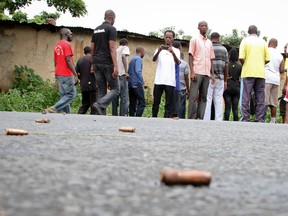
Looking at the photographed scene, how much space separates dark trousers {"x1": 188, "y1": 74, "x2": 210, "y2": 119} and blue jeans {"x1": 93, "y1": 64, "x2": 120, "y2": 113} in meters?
1.45

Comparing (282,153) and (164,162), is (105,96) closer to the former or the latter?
(282,153)

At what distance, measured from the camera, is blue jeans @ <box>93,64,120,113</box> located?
303 inches

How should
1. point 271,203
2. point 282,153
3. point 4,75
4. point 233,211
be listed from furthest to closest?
point 4,75 → point 282,153 → point 271,203 → point 233,211

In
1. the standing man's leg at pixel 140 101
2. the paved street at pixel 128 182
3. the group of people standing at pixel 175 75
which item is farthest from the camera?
the standing man's leg at pixel 140 101

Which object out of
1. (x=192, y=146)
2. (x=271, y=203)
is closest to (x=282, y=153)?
(x=192, y=146)

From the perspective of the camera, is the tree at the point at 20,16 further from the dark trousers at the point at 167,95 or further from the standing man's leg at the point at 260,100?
the standing man's leg at the point at 260,100

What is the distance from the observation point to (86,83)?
Result: 365 inches

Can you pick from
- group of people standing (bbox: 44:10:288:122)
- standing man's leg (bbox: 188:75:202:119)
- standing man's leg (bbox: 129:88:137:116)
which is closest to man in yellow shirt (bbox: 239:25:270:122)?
group of people standing (bbox: 44:10:288:122)

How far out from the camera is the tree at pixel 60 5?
17.8 m

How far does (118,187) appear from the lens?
1494 mm

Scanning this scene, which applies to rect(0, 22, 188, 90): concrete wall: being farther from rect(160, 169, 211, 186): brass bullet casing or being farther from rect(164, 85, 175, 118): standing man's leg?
rect(160, 169, 211, 186): brass bullet casing

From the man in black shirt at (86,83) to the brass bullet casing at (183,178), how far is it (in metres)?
7.82

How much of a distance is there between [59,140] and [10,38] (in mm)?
12963

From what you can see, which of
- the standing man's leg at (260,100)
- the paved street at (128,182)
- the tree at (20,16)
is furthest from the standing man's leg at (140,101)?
the tree at (20,16)
